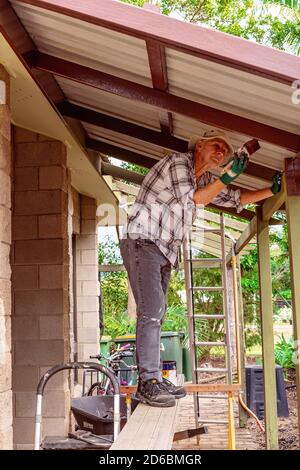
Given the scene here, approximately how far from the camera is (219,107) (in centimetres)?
392

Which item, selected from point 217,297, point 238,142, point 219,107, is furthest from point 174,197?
point 217,297

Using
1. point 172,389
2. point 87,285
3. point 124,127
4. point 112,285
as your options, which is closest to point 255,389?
point 87,285

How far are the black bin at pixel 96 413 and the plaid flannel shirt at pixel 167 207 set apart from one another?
1357mm

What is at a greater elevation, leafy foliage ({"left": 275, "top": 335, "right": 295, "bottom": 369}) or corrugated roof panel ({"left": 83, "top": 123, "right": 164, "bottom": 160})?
corrugated roof panel ({"left": 83, "top": 123, "right": 164, "bottom": 160})

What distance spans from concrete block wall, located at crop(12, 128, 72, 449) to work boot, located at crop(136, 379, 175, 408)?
2.10 metres

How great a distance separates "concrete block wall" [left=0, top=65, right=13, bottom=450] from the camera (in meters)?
3.54

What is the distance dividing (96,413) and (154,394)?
1336 millimetres

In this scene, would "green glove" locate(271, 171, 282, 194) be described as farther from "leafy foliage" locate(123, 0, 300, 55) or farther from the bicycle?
"leafy foliage" locate(123, 0, 300, 55)

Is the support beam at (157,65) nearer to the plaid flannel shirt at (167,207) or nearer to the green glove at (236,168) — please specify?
the plaid flannel shirt at (167,207)

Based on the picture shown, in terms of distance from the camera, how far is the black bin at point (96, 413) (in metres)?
4.23

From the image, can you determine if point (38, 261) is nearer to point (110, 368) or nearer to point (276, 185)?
point (110, 368)

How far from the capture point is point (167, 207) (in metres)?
3.66

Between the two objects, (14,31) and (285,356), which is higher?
(14,31)

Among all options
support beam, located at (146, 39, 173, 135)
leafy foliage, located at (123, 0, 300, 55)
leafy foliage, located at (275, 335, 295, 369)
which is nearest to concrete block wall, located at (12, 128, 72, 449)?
support beam, located at (146, 39, 173, 135)
